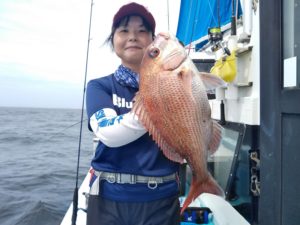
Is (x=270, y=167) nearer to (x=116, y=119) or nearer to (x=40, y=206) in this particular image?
(x=116, y=119)

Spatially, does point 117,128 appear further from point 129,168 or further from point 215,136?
point 215,136

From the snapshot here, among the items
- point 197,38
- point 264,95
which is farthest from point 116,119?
point 197,38

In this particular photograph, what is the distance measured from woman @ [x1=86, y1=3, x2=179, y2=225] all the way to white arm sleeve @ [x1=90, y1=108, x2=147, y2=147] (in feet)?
0.38

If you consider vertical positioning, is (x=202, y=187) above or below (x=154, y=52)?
below

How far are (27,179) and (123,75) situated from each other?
1160cm

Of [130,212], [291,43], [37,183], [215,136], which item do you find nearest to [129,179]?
[130,212]

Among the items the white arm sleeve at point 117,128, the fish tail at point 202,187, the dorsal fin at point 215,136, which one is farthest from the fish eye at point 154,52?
the fish tail at point 202,187

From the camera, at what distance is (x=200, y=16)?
6473 millimetres

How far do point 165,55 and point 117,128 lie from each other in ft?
1.50

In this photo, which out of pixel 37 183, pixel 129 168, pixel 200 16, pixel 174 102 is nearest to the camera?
pixel 174 102

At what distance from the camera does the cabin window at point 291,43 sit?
1799 millimetres

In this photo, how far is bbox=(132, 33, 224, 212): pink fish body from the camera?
1768mm

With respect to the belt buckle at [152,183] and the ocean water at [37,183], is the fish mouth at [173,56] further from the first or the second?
the ocean water at [37,183]

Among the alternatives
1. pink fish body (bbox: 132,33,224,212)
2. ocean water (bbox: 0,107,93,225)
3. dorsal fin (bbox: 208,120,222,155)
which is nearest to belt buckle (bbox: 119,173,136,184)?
pink fish body (bbox: 132,33,224,212)
